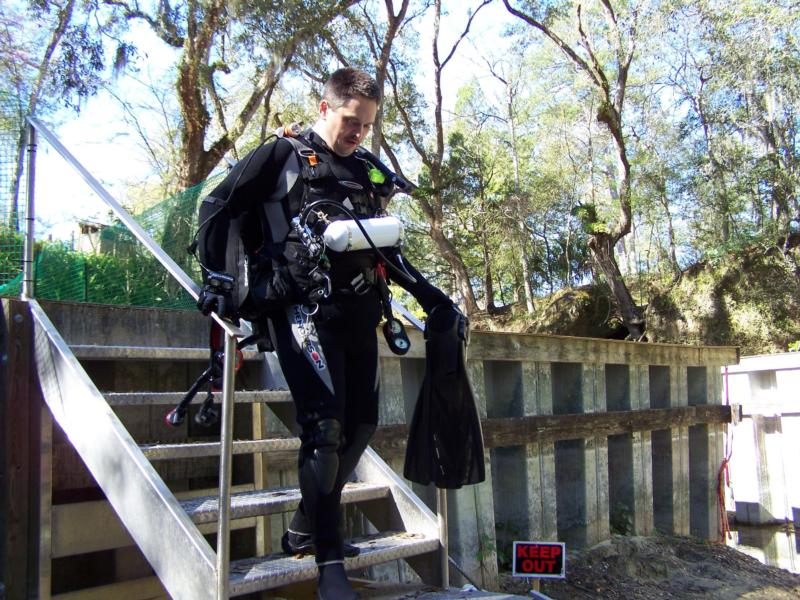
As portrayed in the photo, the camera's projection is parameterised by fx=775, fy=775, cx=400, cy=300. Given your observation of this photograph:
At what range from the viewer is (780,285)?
20.5m

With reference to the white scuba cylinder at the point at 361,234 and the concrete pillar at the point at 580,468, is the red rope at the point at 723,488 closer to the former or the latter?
the concrete pillar at the point at 580,468

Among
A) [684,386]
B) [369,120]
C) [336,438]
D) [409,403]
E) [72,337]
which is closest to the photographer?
[336,438]

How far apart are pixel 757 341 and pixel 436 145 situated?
33.9 feet

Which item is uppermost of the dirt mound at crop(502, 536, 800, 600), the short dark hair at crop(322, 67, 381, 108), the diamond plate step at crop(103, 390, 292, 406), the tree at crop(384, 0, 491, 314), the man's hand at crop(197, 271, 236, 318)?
the tree at crop(384, 0, 491, 314)

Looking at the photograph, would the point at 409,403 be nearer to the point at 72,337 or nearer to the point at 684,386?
the point at 72,337

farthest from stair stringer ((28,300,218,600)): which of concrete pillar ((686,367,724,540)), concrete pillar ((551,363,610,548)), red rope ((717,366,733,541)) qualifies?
red rope ((717,366,733,541))

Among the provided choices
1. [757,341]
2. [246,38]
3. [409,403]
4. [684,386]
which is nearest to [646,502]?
[684,386]

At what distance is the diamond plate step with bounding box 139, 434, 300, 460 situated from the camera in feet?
9.84

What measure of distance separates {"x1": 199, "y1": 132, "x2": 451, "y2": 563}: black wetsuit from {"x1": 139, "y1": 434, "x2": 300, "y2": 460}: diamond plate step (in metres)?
0.45

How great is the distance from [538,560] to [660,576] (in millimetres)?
2606

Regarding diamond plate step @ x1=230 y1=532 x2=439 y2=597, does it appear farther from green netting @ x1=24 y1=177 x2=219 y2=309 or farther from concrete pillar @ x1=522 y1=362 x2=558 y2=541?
concrete pillar @ x1=522 y1=362 x2=558 y2=541

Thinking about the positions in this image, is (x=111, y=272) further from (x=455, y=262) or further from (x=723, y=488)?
(x=455, y=262)

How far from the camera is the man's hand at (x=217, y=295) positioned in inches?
102

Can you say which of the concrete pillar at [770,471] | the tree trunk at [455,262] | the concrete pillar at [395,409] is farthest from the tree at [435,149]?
the concrete pillar at [395,409]
